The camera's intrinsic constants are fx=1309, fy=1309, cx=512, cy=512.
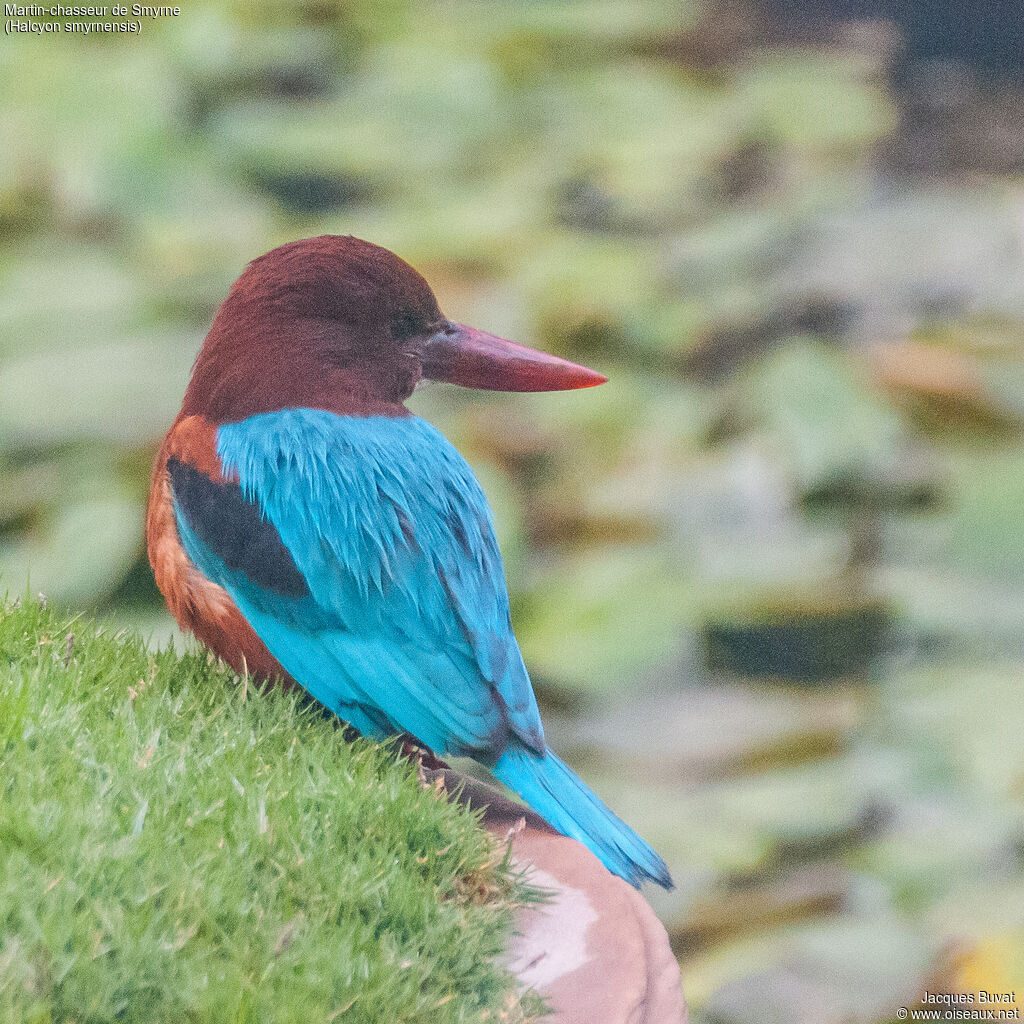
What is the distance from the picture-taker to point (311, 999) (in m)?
1.51

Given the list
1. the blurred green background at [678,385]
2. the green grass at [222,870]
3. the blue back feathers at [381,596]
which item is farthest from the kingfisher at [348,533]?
the blurred green background at [678,385]

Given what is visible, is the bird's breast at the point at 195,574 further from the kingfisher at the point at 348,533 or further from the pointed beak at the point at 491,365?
the pointed beak at the point at 491,365

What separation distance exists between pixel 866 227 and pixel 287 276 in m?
3.70

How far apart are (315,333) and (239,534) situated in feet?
1.21

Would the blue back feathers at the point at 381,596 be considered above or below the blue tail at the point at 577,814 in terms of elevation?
above

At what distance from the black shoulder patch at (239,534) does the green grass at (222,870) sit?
0.20 m

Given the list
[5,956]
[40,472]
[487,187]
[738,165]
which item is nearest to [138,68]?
[487,187]

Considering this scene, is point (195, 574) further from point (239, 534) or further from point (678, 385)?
point (678, 385)

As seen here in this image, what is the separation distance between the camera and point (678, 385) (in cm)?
470

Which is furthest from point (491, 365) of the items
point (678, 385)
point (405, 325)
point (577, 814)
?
point (678, 385)

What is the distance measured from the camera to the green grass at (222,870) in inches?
57.3

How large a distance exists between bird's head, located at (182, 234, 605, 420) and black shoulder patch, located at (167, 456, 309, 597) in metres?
0.15

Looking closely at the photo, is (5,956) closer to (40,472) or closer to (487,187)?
(40,472)

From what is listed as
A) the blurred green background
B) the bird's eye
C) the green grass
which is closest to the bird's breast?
the green grass
